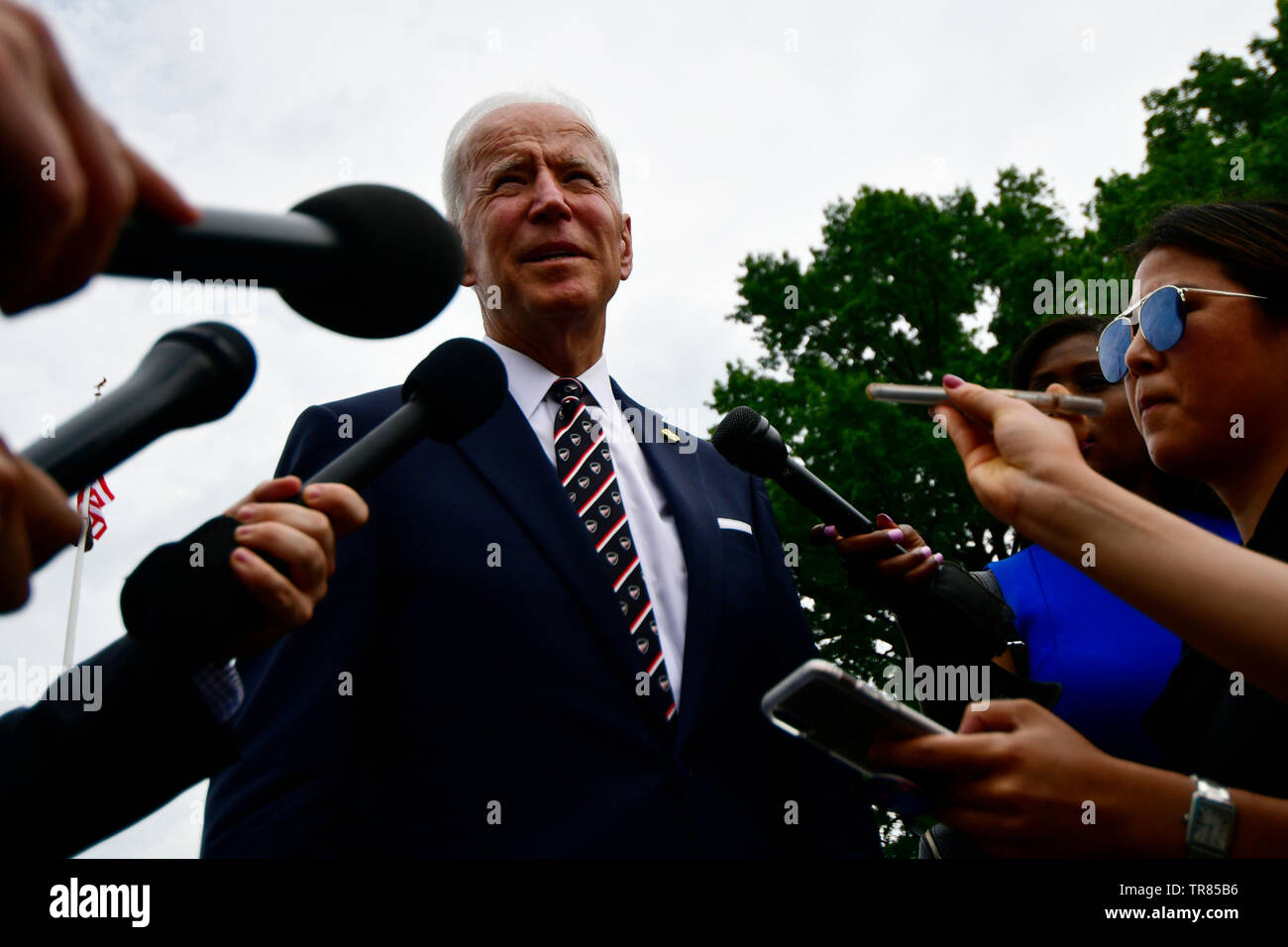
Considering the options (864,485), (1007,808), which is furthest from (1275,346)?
(864,485)

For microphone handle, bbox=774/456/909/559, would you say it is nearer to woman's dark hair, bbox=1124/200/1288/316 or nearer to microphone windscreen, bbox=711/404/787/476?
microphone windscreen, bbox=711/404/787/476

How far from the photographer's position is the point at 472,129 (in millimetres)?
3439

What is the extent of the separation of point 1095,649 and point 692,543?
5.27ft

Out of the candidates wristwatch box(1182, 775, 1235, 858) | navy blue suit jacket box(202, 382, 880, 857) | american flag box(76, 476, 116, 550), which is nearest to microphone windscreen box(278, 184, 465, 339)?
navy blue suit jacket box(202, 382, 880, 857)

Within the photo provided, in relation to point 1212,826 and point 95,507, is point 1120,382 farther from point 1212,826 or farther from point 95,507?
point 95,507

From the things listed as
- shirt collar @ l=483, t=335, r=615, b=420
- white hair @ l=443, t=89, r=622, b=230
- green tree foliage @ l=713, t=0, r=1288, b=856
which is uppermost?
green tree foliage @ l=713, t=0, r=1288, b=856

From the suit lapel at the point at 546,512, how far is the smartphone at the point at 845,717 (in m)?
0.65

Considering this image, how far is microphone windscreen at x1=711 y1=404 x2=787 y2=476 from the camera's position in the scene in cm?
274

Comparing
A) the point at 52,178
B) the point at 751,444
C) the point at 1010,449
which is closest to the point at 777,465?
the point at 751,444

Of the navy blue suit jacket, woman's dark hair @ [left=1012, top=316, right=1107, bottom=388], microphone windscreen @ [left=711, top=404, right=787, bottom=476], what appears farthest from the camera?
woman's dark hair @ [left=1012, top=316, right=1107, bottom=388]

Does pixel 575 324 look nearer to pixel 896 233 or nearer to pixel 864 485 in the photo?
pixel 864 485

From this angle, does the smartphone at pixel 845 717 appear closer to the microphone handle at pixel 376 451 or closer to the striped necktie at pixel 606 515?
the striped necktie at pixel 606 515

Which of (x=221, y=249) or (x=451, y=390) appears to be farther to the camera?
(x=451, y=390)

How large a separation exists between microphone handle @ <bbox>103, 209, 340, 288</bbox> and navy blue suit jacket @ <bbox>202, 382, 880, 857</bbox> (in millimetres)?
1281
